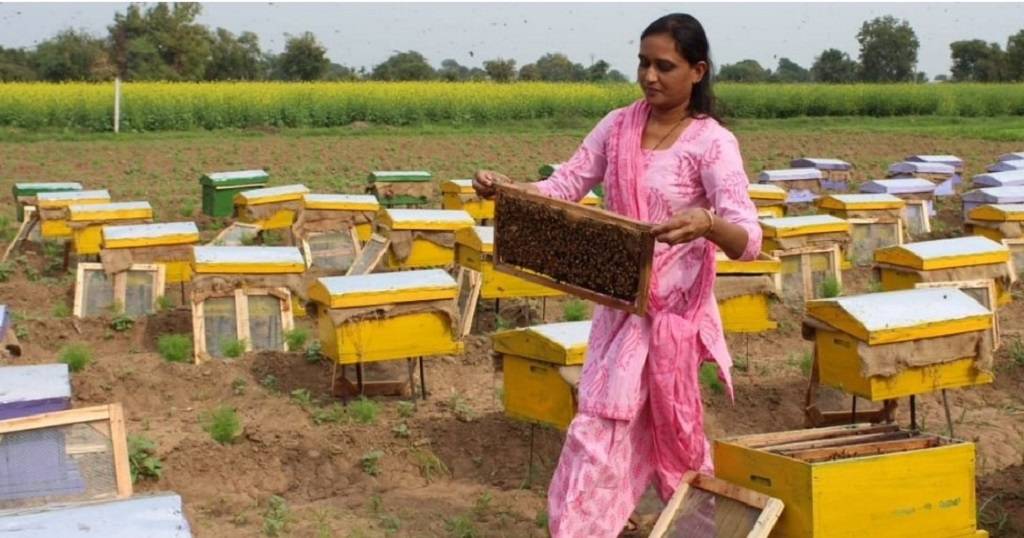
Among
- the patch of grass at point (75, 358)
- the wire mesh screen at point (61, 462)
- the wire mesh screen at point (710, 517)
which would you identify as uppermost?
the wire mesh screen at point (61, 462)

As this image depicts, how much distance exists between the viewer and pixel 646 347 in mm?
4684

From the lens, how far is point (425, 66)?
7300cm

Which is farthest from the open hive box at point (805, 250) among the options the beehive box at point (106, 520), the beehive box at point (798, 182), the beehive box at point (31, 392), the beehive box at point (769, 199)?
the beehive box at point (106, 520)

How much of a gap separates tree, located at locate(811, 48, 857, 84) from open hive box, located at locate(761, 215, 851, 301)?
75.2 metres

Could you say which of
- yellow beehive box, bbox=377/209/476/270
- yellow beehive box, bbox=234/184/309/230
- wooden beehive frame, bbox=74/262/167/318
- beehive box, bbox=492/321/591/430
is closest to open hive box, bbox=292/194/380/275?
yellow beehive box, bbox=234/184/309/230

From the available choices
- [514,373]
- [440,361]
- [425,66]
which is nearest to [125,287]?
[440,361]

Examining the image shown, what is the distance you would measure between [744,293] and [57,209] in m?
7.44

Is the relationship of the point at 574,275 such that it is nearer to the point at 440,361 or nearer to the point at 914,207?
the point at 440,361

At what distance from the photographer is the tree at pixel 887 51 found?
84.8 metres

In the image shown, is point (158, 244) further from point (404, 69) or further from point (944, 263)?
point (404, 69)

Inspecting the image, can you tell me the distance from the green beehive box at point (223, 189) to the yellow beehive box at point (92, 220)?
3.73 metres

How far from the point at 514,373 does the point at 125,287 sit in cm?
506

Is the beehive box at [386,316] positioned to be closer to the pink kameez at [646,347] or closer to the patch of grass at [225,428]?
the patch of grass at [225,428]

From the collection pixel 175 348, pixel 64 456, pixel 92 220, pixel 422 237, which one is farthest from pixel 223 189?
pixel 64 456
